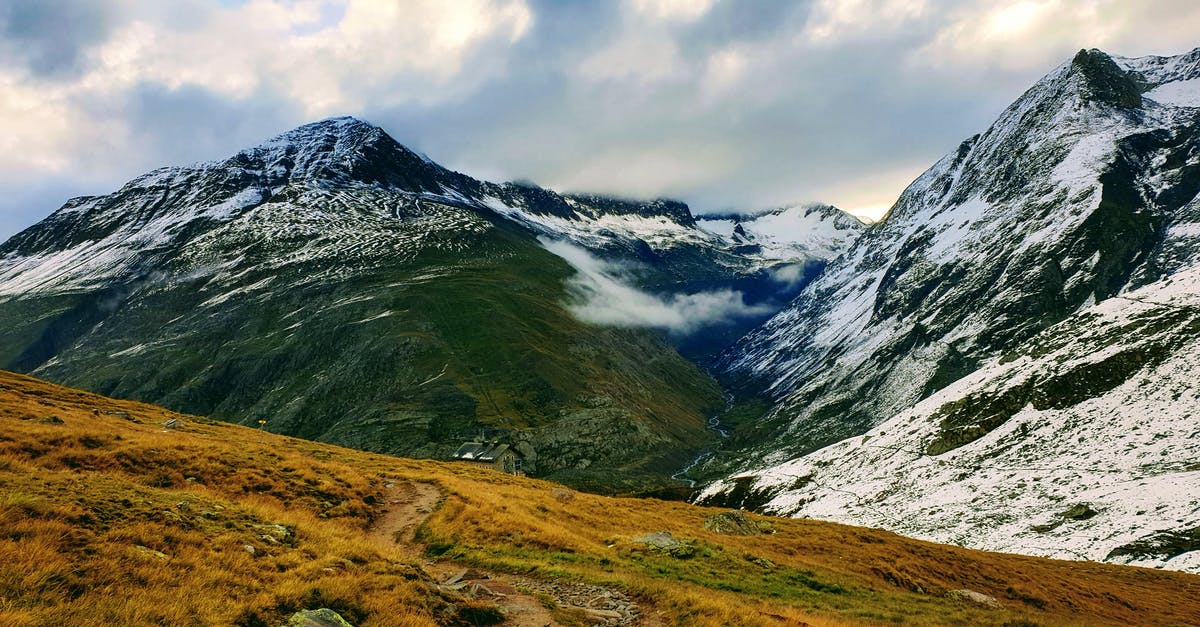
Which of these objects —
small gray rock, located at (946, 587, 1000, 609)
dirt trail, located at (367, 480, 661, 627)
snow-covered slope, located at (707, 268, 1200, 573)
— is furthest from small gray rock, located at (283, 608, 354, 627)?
snow-covered slope, located at (707, 268, 1200, 573)

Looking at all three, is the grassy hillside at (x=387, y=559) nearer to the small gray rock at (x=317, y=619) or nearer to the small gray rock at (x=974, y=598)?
the small gray rock at (x=317, y=619)

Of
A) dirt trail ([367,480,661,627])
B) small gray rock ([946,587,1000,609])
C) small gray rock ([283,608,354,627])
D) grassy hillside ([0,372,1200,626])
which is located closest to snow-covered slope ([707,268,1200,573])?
grassy hillside ([0,372,1200,626])

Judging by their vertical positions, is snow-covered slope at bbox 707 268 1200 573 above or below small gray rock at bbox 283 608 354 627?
below

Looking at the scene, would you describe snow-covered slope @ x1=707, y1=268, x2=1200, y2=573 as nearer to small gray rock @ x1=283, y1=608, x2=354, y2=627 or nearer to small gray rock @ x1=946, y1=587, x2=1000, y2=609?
small gray rock @ x1=946, y1=587, x2=1000, y2=609

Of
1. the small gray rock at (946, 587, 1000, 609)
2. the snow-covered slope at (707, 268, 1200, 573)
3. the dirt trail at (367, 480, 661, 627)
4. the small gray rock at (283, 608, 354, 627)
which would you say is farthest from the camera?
the snow-covered slope at (707, 268, 1200, 573)

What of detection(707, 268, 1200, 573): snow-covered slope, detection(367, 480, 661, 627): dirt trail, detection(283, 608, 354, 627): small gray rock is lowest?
detection(707, 268, 1200, 573): snow-covered slope

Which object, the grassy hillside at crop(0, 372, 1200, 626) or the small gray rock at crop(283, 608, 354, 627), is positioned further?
the grassy hillside at crop(0, 372, 1200, 626)

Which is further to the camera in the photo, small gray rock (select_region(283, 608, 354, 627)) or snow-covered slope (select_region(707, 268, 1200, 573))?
snow-covered slope (select_region(707, 268, 1200, 573))

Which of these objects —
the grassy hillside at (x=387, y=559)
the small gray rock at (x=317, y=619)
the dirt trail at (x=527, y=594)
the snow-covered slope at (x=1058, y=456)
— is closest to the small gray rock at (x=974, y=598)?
the grassy hillside at (x=387, y=559)

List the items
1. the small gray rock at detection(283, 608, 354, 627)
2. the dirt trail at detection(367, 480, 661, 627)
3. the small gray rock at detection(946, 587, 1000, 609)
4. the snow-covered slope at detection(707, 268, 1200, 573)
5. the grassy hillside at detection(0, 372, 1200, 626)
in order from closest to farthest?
the small gray rock at detection(283, 608, 354, 627), the grassy hillside at detection(0, 372, 1200, 626), the dirt trail at detection(367, 480, 661, 627), the small gray rock at detection(946, 587, 1000, 609), the snow-covered slope at detection(707, 268, 1200, 573)

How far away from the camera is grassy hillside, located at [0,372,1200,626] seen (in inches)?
459

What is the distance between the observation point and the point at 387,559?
675 inches

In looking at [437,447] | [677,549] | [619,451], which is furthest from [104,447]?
[619,451]

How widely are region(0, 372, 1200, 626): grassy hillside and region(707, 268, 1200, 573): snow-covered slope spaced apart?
15.9 metres
